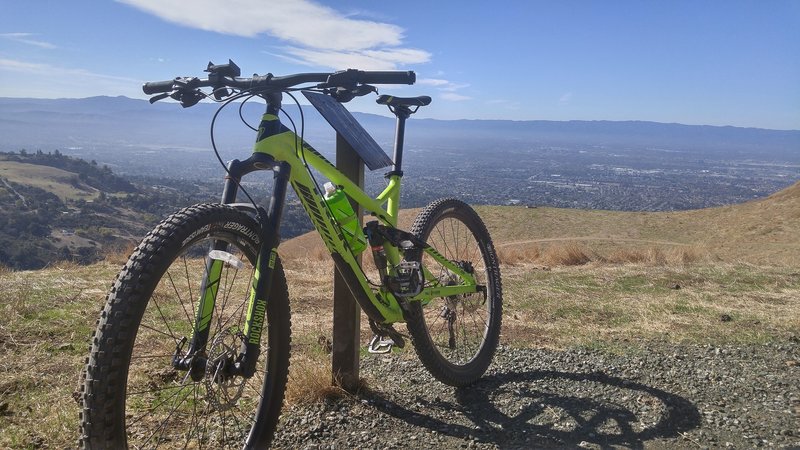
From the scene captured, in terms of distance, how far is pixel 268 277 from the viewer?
8.48 feet

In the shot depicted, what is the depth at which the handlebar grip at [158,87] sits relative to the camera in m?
2.86

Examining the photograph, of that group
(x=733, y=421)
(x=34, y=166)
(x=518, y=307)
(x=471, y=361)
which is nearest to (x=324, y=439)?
(x=471, y=361)

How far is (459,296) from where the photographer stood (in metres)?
4.39

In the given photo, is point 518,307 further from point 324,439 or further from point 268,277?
point 268,277

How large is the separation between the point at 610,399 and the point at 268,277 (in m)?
2.53

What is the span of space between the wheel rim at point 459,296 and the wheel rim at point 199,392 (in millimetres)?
1523

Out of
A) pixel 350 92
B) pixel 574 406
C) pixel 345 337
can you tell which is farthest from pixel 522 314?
pixel 350 92

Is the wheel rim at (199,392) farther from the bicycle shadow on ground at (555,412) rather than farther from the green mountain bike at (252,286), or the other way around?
the bicycle shadow on ground at (555,412)

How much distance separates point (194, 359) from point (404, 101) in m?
2.47

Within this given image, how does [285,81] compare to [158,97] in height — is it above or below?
above

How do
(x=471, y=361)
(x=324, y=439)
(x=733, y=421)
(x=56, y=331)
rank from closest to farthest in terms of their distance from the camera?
(x=324, y=439) < (x=733, y=421) < (x=471, y=361) < (x=56, y=331)

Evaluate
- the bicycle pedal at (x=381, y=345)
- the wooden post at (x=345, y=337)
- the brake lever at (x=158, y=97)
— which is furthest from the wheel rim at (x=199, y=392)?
the brake lever at (x=158, y=97)

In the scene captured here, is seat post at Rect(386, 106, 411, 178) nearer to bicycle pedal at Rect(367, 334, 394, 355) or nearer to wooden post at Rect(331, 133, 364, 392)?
wooden post at Rect(331, 133, 364, 392)

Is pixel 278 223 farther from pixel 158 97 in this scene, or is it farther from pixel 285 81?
pixel 158 97
